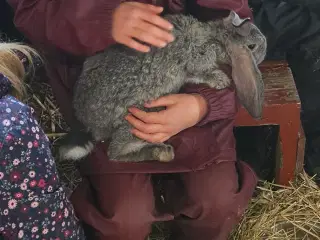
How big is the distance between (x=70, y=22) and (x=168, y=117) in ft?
1.05

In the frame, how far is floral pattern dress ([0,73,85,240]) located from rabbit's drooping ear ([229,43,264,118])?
0.46m

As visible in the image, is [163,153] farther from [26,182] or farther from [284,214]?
[284,214]

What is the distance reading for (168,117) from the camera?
61.3 inches

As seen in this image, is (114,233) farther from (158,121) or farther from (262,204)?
(262,204)

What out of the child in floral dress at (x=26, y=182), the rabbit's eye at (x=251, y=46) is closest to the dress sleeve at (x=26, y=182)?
the child in floral dress at (x=26, y=182)

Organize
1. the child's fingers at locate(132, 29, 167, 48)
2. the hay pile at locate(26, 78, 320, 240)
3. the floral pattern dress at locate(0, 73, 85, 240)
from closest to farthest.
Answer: the floral pattern dress at locate(0, 73, 85, 240)
the child's fingers at locate(132, 29, 167, 48)
the hay pile at locate(26, 78, 320, 240)

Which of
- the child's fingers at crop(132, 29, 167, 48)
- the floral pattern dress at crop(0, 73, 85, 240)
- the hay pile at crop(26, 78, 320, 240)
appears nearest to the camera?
the floral pattern dress at crop(0, 73, 85, 240)

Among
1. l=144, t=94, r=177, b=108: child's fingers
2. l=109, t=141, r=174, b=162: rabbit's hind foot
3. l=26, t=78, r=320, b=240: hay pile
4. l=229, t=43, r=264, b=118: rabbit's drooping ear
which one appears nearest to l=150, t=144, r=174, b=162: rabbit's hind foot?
l=109, t=141, r=174, b=162: rabbit's hind foot

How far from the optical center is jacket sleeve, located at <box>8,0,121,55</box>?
1474 millimetres

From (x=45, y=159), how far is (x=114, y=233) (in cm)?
30

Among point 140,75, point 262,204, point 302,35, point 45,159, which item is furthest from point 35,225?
point 302,35

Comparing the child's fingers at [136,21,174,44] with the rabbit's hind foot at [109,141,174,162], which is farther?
the rabbit's hind foot at [109,141,174,162]

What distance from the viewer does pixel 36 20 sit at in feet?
5.04

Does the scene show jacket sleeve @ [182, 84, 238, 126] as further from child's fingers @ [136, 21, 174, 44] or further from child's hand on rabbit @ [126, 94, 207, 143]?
child's fingers @ [136, 21, 174, 44]
